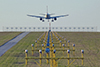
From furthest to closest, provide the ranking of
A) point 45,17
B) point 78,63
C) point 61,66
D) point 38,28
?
point 38,28 < point 45,17 < point 78,63 < point 61,66

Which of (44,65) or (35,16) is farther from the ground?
(35,16)

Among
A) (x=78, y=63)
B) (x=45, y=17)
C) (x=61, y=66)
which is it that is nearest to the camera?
(x=61, y=66)

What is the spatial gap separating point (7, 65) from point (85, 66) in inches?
642

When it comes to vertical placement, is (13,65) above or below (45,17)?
below

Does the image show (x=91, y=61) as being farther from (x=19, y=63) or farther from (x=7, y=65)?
(x=7, y=65)

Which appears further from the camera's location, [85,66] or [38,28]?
[38,28]

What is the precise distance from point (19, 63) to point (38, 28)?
124m

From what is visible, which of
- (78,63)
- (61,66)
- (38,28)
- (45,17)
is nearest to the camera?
(61,66)

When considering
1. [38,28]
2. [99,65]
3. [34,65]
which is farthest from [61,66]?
[38,28]

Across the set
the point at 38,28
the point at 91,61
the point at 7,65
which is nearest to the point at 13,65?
the point at 7,65

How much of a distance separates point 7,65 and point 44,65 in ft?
26.1

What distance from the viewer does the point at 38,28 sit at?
161125 mm

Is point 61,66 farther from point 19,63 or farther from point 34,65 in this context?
point 19,63

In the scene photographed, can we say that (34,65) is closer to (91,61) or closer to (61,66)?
(61,66)
